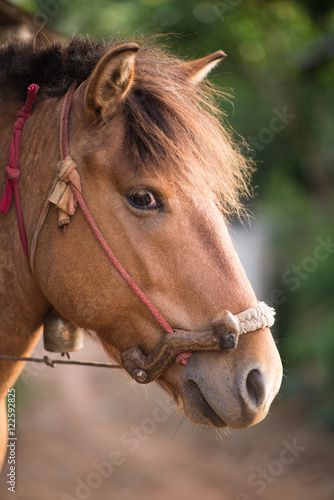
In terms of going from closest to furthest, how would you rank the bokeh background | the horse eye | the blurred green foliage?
the horse eye < the bokeh background < the blurred green foliage

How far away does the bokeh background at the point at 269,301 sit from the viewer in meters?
5.21

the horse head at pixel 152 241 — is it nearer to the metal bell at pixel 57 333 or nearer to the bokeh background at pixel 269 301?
the metal bell at pixel 57 333

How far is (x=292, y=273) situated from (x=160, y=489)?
4269 mm

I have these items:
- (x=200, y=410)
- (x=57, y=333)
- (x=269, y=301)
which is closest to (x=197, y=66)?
(x=57, y=333)

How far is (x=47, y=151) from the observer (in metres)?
1.85

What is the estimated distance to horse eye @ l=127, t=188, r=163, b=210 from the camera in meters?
1.70

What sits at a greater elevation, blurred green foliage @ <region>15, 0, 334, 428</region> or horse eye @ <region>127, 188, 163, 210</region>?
horse eye @ <region>127, 188, 163, 210</region>

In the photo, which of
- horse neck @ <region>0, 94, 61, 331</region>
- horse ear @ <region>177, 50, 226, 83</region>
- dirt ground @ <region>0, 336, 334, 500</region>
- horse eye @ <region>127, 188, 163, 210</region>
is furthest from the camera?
dirt ground @ <region>0, 336, 334, 500</region>

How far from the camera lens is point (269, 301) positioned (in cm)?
867

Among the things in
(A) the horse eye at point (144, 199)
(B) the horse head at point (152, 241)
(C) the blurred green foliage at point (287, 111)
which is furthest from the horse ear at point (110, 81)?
(C) the blurred green foliage at point (287, 111)

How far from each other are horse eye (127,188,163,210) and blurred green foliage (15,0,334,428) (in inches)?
→ 174

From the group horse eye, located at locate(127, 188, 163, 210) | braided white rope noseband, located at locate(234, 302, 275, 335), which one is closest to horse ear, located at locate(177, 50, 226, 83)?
horse eye, located at locate(127, 188, 163, 210)

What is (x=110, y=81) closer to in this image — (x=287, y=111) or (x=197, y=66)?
(x=197, y=66)

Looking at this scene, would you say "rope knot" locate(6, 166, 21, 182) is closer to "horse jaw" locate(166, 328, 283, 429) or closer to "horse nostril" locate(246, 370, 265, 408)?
"horse jaw" locate(166, 328, 283, 429)
